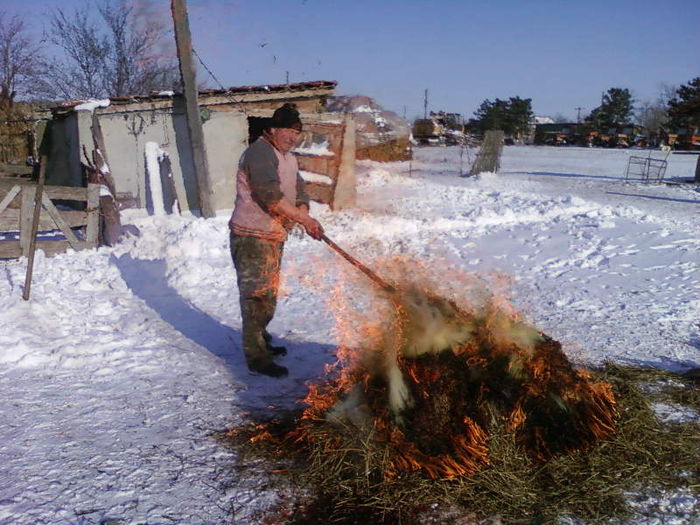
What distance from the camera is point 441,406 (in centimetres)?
318

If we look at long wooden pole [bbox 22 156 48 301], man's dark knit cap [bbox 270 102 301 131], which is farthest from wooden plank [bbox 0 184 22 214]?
man's dark knit cap [bbox 270 102 301 131]

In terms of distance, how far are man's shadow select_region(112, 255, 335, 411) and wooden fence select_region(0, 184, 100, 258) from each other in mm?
1277

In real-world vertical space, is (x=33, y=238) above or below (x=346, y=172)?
below

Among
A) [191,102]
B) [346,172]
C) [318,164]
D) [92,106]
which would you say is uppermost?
[191,102]

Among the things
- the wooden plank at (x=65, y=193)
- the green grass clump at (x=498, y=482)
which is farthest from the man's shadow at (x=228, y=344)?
the wooden plank at (x=65, y=193)

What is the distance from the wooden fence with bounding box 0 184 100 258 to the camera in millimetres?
7828

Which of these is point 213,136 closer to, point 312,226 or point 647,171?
point 312,226

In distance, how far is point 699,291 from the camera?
6375mm

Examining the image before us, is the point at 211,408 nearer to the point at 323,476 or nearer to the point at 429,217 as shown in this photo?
the point at 323,476

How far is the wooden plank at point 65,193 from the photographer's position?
27.0ft

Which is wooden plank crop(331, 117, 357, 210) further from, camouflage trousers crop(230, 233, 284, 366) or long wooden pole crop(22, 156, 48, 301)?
camouflage trousers crop(230, 233, 284, 366)

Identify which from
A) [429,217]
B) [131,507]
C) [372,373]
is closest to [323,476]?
[372,373]

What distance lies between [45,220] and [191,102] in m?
4.00

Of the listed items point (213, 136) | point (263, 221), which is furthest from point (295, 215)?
point (213, 136)
